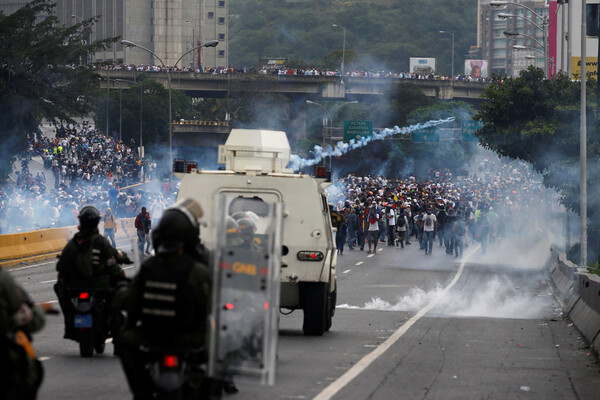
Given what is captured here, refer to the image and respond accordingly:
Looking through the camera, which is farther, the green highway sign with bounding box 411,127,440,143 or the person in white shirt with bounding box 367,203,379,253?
the green highway sign with bounding box 411,127,440,143

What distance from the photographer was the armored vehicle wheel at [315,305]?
607 inches

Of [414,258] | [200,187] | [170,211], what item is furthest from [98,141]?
[170,211]

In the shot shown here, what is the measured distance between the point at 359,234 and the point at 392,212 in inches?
88.2

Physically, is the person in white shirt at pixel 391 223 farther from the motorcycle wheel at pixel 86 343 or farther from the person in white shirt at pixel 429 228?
the motorcycle wheel at pixel 86 343

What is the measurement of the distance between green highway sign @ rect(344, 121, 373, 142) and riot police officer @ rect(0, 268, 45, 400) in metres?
75.8

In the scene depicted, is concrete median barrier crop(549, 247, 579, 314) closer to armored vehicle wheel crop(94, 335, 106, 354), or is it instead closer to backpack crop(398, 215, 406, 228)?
armored vehicle wheel crop(94, 335, 106, 354)

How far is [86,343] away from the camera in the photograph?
502 inches

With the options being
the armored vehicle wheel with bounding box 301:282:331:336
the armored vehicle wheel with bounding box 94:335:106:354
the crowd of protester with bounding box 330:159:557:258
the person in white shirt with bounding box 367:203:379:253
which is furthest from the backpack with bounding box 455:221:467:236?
the armored vehicle wheel with bounding box 94:335:106:354

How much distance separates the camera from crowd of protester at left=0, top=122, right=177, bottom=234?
43.4 m

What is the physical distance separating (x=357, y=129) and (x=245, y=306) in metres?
75.7

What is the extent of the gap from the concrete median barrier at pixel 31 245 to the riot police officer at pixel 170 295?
80.6 feet

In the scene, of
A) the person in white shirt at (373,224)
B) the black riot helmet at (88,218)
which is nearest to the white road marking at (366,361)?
the black riot helmet at (88,218)

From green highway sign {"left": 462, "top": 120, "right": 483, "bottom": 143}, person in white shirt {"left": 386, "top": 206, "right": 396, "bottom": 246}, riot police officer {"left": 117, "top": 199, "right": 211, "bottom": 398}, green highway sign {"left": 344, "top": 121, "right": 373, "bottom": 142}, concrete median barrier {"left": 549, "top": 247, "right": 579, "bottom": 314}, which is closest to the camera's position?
riot police officer {"left": 117, "top": 199, "right": 211, "bottom": 398}

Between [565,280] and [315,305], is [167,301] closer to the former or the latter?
[315,305]
